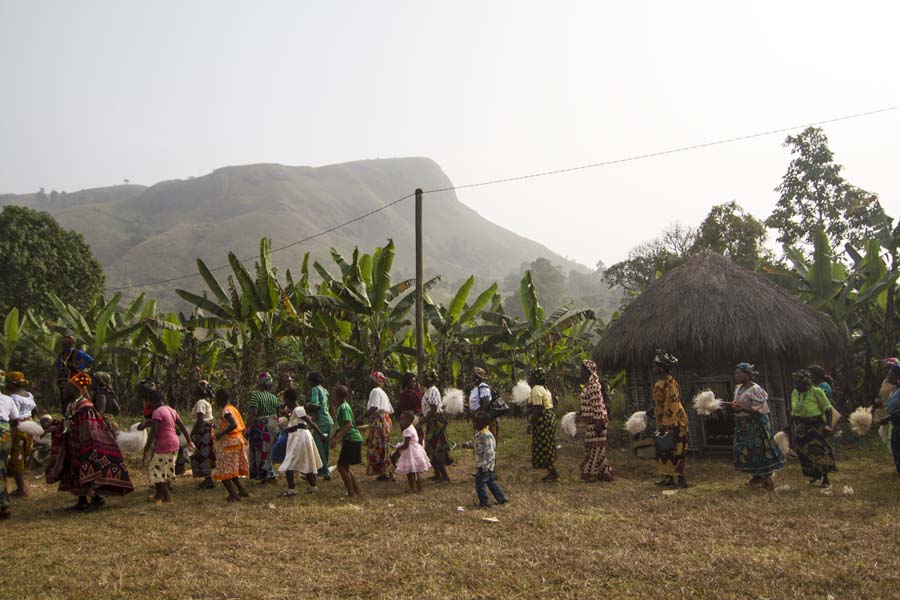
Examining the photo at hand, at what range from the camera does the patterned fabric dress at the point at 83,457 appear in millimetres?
7648

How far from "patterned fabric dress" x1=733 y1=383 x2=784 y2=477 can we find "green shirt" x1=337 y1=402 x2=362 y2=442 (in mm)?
5101

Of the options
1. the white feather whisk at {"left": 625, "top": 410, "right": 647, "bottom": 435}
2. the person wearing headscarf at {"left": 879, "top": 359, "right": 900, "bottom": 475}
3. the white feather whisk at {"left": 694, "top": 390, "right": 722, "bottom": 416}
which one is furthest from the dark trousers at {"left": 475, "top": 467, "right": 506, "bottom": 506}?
the person wearing headscarf at {"left": 879, "top": 359, "right": 900, "bottom": 475}

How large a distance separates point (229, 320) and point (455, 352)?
539cm

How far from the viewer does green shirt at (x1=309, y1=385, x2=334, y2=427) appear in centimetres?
907

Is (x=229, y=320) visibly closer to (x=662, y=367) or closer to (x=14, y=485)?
(x=14, y=485)

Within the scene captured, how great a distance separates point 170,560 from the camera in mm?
5840

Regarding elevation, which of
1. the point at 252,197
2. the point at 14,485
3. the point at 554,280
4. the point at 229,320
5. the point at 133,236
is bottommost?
the point at 14,485

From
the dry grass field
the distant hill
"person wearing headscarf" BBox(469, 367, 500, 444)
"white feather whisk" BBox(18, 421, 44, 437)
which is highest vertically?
the distant hill

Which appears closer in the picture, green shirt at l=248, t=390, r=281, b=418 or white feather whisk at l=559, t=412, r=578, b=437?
green shirt at l=248, t=390, r=281, b=418

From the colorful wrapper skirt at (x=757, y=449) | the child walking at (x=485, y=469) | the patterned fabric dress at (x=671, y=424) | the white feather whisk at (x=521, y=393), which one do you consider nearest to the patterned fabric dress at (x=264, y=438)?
the child walking at (x=485, y=469)

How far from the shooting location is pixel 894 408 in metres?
8.48

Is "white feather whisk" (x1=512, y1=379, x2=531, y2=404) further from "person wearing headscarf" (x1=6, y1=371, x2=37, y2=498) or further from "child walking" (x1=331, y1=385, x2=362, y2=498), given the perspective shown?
"person wearing headscarf" (x1=6, y1=371, x2=37, y2=498)

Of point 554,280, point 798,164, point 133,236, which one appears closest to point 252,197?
point 133,236

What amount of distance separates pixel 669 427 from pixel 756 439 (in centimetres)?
111
